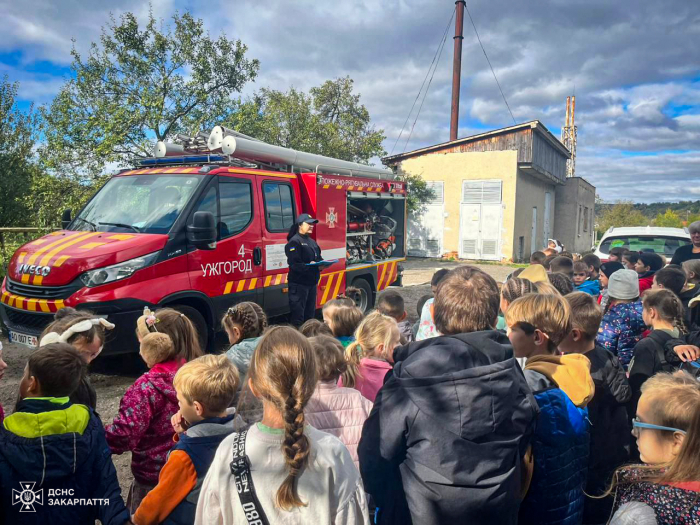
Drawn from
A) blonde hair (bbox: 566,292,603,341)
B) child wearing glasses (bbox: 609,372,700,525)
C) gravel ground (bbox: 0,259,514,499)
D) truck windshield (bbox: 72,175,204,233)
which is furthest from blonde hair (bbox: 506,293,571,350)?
truck windshield (bbox: 72,175,204,233)

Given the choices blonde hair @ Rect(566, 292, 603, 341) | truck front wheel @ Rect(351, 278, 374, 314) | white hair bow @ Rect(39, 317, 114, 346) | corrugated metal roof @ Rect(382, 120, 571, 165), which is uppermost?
corrugated metal roof @ Rect(382, 120, 571, 165)

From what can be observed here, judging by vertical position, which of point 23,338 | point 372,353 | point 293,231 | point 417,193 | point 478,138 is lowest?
point 23,338

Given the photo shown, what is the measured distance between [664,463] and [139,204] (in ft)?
18.5

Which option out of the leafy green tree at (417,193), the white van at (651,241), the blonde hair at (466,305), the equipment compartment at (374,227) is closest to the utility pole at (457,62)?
the leafy green tree at (417,193)

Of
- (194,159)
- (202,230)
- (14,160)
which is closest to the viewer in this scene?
(202,230)

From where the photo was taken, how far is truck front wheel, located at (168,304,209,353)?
5309 millimetres

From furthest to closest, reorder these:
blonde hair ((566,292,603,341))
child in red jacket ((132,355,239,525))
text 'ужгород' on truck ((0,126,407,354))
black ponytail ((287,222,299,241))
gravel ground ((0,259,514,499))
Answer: black ponytail ((287,222,299,241)) < text 'ужгород' on truck ((0,126,407,354)) < gravel ground ((0,259,514,499)) < blonde hair ((566,292,603,341)) < child in red jacket ((132,355,239,525))

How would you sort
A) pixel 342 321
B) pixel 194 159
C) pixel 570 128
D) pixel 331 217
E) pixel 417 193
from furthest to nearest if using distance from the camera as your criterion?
pixel 570 128, pixel 417 193, pixel 331 217, pixel 194 159, pixel 342 321

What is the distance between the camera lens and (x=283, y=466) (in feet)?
5.06

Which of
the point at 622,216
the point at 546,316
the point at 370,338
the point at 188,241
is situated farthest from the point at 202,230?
the point at 622,216

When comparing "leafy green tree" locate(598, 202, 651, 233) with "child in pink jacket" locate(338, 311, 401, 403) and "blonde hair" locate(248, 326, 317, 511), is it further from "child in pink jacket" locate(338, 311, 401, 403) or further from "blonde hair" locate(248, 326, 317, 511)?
"blonde hair" locate(248, 326, 317, 511)

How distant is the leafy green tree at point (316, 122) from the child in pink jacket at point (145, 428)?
1381cm

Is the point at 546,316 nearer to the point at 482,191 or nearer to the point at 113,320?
the point at 113,320

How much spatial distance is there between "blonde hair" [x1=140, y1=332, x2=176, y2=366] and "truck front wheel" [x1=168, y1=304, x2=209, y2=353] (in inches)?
111
